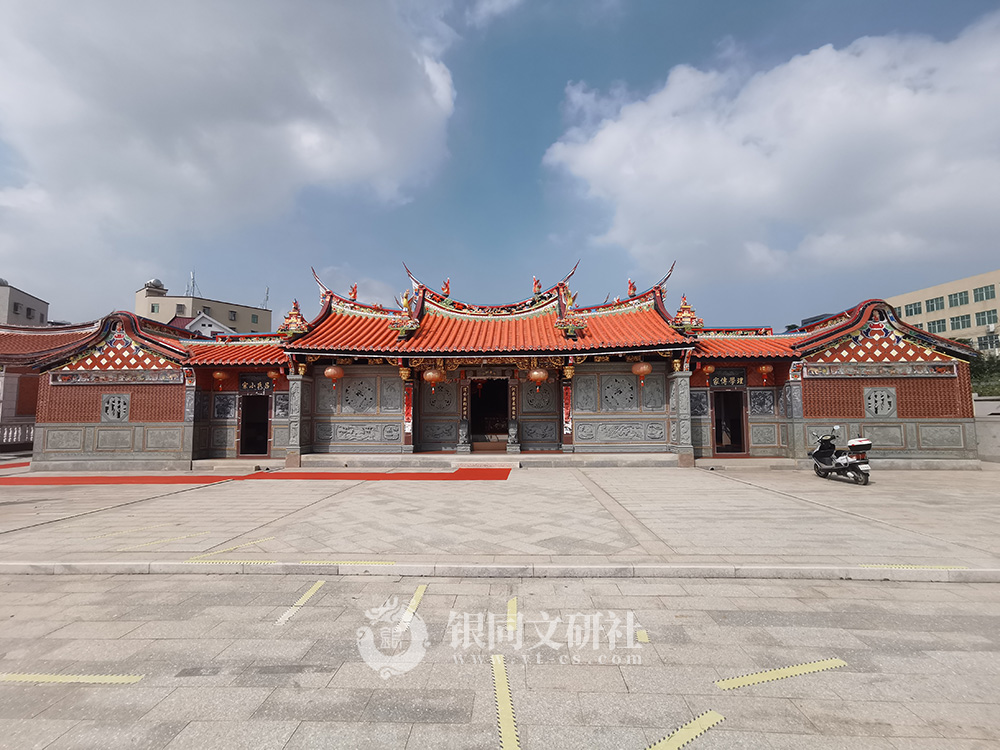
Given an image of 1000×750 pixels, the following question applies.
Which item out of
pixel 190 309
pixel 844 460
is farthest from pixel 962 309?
pixel 190 309

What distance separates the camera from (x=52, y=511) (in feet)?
22.5

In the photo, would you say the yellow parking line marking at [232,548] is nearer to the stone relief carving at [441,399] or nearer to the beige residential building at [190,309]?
the stone relief carving at [441,399]

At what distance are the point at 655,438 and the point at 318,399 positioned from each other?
9777mm

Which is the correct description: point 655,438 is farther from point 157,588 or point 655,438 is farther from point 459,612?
point 157,588

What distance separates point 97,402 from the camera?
12641 mm

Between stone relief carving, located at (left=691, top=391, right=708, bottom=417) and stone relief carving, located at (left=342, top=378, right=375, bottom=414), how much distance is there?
9.24 meters

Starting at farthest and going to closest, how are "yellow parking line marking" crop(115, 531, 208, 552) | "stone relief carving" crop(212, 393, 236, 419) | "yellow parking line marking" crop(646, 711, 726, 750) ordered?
"stone relief carving" crop(212, 393, 236, 419) < "yellow parking line marking" crop(115, 531, 208, 552) < "yellow parking line marking" crop(646, 711, 726, 750)

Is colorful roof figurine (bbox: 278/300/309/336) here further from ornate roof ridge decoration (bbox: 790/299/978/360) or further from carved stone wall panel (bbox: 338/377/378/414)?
ornate roof ridge decoration (bbox: 790/299/978/360)

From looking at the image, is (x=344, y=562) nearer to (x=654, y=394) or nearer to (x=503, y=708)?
(x=503, y=708)

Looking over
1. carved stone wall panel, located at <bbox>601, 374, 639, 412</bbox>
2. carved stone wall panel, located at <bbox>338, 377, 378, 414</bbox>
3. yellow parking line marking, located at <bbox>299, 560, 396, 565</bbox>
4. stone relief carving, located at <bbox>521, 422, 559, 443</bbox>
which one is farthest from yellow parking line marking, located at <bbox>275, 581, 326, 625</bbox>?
carved stone wall panel, located at <bbox>601, 374, 639, 412</bbox>

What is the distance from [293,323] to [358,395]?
2661 millimetres

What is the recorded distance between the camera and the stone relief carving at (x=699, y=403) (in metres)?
12.5

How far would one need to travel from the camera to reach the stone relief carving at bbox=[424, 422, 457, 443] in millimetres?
13275

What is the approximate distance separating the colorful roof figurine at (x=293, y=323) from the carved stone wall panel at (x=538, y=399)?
21.6 ft
